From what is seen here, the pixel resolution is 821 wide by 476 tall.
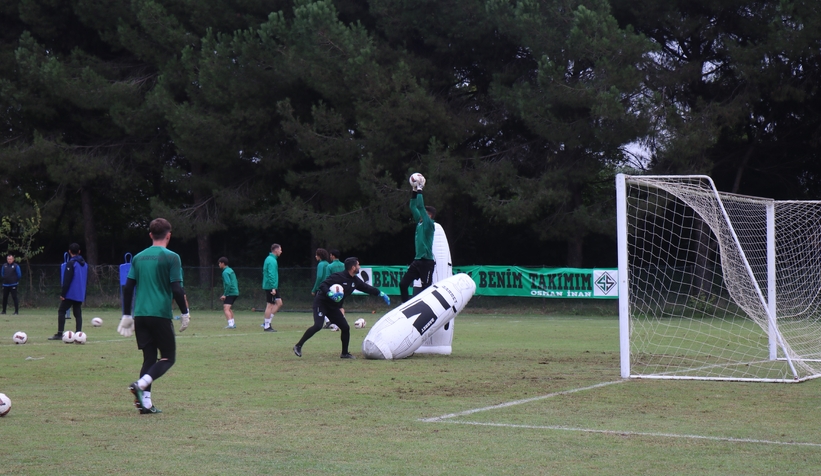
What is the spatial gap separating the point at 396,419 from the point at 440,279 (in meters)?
6.68

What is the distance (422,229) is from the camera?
45.4 ft

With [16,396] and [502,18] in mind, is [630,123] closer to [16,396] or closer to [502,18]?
[502,18]

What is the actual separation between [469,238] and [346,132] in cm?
885

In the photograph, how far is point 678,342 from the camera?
675 inches

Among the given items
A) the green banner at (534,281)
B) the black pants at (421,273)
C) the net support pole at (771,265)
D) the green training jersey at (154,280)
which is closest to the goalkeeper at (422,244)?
the black pants at (421,273)

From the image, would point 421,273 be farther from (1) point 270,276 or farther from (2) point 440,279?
(1) point 270,276

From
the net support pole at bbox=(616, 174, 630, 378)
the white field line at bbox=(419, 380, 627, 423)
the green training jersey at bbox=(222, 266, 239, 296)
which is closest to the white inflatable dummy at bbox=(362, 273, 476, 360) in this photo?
the net support pole at bbox=(616, 174, 630, 378)

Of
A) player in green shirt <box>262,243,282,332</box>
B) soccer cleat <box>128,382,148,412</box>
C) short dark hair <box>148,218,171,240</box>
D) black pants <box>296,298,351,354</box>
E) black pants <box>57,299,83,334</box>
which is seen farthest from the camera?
player in green shirt <box>262,243,282,332</box>

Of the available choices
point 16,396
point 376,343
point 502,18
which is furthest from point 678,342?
point 502,18

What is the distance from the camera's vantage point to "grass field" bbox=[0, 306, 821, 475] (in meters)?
6.14

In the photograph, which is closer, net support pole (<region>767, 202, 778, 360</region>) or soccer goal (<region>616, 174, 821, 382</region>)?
soccer goal (<region>616, 174, 821, 382</region>)

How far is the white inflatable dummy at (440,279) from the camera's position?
14.4m

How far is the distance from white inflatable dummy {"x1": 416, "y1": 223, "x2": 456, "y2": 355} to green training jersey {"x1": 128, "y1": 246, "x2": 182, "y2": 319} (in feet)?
20.0

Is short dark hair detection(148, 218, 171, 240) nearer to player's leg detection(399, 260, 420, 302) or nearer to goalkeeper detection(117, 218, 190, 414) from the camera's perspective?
goalkeeper detection(117, 218, 190, 414)
